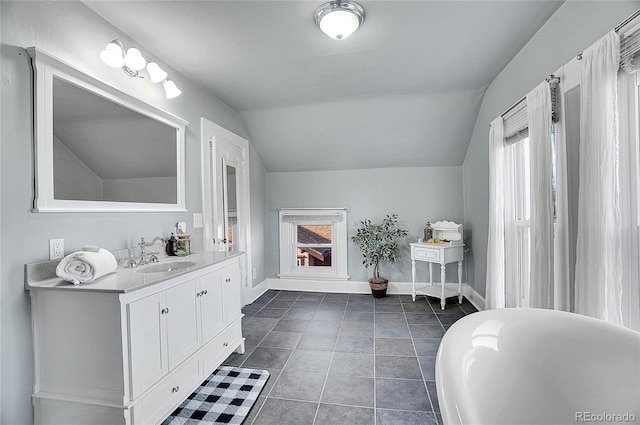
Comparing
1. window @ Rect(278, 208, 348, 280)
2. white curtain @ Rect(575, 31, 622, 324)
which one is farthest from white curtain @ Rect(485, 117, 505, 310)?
window @ Rect(278, 208, 348, 280)

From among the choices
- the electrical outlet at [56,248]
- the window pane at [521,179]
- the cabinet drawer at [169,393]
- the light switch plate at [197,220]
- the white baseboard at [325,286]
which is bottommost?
the white baseboard at [325,286]

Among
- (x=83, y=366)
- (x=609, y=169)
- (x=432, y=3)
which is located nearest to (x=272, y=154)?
(x=432, y=3)

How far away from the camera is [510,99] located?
94.6 inches

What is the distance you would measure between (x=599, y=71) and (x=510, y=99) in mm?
1167

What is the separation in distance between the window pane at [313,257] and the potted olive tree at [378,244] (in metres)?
0.50

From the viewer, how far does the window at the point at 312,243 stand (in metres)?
4.09

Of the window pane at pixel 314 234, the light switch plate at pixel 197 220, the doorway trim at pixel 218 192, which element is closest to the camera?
the light switch plate at pixel 197 220

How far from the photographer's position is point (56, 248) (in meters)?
1.46

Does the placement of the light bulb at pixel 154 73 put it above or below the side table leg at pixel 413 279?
above

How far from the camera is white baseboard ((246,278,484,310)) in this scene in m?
3.83

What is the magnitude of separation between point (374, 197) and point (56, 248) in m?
3.36

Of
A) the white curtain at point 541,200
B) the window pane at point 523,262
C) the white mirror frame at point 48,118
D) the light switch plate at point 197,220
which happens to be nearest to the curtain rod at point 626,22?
the white curtain at point 541,200

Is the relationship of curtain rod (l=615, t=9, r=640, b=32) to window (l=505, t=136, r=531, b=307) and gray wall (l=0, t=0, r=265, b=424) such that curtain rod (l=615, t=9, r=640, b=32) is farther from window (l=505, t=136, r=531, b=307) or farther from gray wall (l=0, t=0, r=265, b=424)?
gray wall (l=0, t=0, r=265, b=424)

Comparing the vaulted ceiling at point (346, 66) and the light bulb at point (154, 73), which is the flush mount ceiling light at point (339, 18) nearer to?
the vaulted ceiling at point (346, 66)
